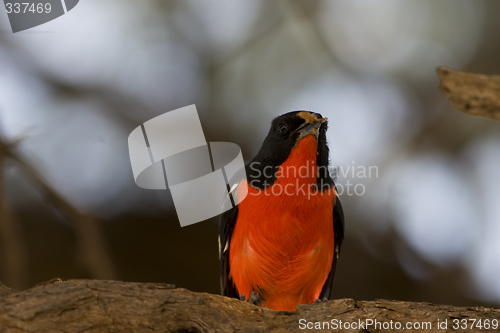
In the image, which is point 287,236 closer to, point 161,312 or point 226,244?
point 226,244

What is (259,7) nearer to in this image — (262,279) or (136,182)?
(136,182)

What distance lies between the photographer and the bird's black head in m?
5.26

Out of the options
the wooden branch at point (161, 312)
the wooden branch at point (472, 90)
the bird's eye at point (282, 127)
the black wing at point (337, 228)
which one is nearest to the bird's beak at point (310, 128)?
the bird's eye at point (282, 127)

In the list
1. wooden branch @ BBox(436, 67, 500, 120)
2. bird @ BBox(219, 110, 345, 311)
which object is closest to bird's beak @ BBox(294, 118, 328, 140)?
bird @ BBox(219, 110, 345, 311)

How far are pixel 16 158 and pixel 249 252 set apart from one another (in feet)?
8.81

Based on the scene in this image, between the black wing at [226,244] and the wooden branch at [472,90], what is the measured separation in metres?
3.00

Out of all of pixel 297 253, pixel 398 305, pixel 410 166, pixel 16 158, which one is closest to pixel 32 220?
pixel 16 158

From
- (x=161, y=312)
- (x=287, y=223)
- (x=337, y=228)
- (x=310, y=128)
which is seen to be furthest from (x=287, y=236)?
(x=161, y=312)

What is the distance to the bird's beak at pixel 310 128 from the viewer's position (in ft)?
17.1

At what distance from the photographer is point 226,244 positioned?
552 centimetres

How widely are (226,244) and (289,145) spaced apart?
1.33 meters

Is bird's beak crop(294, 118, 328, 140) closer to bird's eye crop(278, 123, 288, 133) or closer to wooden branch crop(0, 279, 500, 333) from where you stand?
bird's eye crop(278, 123, 288, 133)

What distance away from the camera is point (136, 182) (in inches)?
259

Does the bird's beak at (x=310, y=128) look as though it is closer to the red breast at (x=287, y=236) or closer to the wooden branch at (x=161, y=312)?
the red breast at (x=287, y=236)
